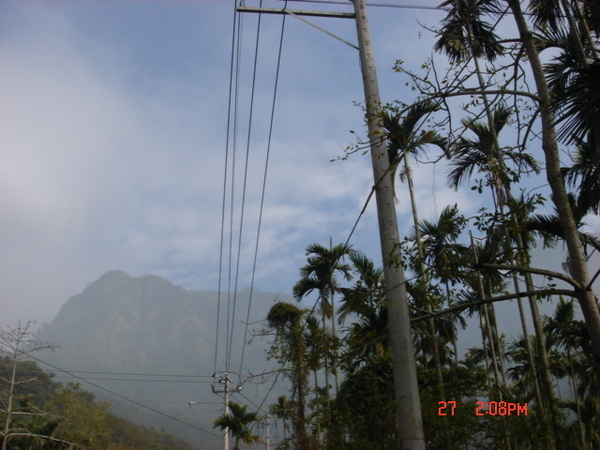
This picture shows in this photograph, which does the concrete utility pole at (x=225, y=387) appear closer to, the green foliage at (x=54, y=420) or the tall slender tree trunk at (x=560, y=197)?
the green foliage at (x=54, y=420)

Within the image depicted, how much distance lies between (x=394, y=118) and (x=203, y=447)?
193 meters

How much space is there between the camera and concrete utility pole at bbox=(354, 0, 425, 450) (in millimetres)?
6074

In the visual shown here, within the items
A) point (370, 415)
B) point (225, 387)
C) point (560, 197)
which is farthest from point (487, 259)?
point (225, 387)

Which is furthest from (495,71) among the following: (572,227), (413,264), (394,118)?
(413,264)

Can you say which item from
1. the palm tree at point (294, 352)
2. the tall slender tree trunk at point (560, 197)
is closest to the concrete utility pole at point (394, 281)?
the tall slender tree trunk at point (560, 197)

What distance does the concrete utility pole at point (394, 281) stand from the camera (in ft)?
19.9

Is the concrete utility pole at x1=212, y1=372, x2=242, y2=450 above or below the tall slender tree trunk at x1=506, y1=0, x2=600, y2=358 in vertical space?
above

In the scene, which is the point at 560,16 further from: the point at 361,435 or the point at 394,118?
the point at 361,435

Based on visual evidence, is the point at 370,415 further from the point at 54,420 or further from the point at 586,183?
the point at 54,420

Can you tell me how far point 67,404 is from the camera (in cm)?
3869
